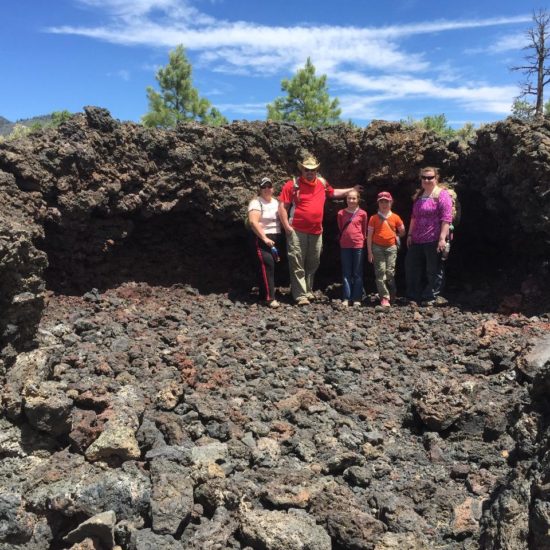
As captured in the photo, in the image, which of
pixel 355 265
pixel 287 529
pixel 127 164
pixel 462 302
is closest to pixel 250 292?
pixel 355 265

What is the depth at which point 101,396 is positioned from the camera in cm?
423

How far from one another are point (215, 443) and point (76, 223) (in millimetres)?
3866

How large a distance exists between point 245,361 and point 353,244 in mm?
2757

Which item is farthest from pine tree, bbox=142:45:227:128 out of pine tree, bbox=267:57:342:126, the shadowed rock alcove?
the shadowed rock alcove

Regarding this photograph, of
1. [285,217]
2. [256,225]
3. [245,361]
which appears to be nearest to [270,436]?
[245,361]

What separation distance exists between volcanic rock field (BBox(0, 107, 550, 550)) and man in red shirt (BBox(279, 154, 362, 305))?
619 millimetres

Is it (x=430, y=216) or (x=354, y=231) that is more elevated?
(x=430, y=216)

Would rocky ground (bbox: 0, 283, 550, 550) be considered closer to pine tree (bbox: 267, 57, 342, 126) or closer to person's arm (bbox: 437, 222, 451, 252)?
person's arm (bbox: 437, 222, 451, 252)

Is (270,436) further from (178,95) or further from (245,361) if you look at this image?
(178,95)

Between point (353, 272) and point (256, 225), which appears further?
point (353, 272)

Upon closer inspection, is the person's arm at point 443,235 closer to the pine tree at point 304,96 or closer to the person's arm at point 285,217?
the person's arm at point 285,217

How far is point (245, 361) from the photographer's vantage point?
5.24 metres

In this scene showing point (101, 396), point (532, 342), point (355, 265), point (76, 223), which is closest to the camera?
point (101, 396)

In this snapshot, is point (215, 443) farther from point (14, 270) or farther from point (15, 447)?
point (14, 270)
